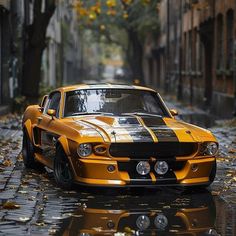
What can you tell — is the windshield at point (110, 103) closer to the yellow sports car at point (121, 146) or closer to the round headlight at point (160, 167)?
the yellow sports car at point (121, 146)

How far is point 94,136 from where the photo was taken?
876cm

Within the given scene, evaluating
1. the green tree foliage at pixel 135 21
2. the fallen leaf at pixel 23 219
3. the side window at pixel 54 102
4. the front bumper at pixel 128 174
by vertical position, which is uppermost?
the green tree foliage at pixel 135 21

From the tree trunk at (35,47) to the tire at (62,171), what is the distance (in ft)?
47.2

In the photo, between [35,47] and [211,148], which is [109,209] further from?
[35,47]

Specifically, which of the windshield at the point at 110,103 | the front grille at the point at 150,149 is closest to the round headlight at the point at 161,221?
the front grille at the point at 150,149

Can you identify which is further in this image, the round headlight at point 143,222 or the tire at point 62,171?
the tire at point 62,171

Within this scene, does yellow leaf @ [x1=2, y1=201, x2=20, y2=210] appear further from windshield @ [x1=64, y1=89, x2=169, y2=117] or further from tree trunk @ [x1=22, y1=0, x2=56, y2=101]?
tree trunk @ [x1=22, y1=0, x2=56, y2=101]

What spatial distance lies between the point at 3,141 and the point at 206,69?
18.9 metres

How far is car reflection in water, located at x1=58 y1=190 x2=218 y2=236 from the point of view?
7008 millimetres

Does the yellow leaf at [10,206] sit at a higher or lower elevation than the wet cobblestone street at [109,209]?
higher

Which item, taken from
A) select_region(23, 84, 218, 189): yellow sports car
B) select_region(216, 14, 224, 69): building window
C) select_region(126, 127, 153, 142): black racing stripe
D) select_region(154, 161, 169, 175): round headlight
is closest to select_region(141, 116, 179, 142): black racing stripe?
select_region(23, 84, 218, 189): yellow sports car

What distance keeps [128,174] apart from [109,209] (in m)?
0.71

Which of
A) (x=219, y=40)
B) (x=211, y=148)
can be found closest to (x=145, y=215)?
(x=211, y=148)

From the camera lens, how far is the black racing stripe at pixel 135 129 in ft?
28.6
